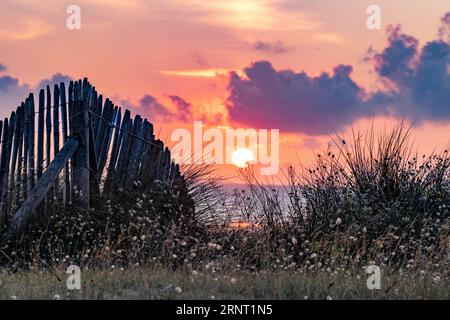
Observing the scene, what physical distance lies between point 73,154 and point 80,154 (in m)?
0.13

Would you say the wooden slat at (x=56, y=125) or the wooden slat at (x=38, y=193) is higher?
the wooden slat at (x=56, y=125)

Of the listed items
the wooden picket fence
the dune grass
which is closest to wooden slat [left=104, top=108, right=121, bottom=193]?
the wooden picket fence

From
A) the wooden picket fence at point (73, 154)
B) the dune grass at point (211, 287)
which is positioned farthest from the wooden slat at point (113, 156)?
the dune grass at point (211, 287)

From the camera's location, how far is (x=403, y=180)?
12305 millimetres

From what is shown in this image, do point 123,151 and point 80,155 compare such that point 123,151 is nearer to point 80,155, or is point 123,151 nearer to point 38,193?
point 80,155

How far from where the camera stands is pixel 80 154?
11477 mm

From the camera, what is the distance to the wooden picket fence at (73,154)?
37.1ft

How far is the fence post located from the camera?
1127cm

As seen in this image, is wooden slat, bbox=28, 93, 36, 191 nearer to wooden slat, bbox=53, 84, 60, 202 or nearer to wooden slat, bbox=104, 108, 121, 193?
wooden slat, bbox=53, 84, 60, 202

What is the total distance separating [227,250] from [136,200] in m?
1.54

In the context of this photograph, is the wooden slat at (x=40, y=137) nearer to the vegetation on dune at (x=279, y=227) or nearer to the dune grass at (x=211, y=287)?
the vegetation on dune at (x=279, y=227)
